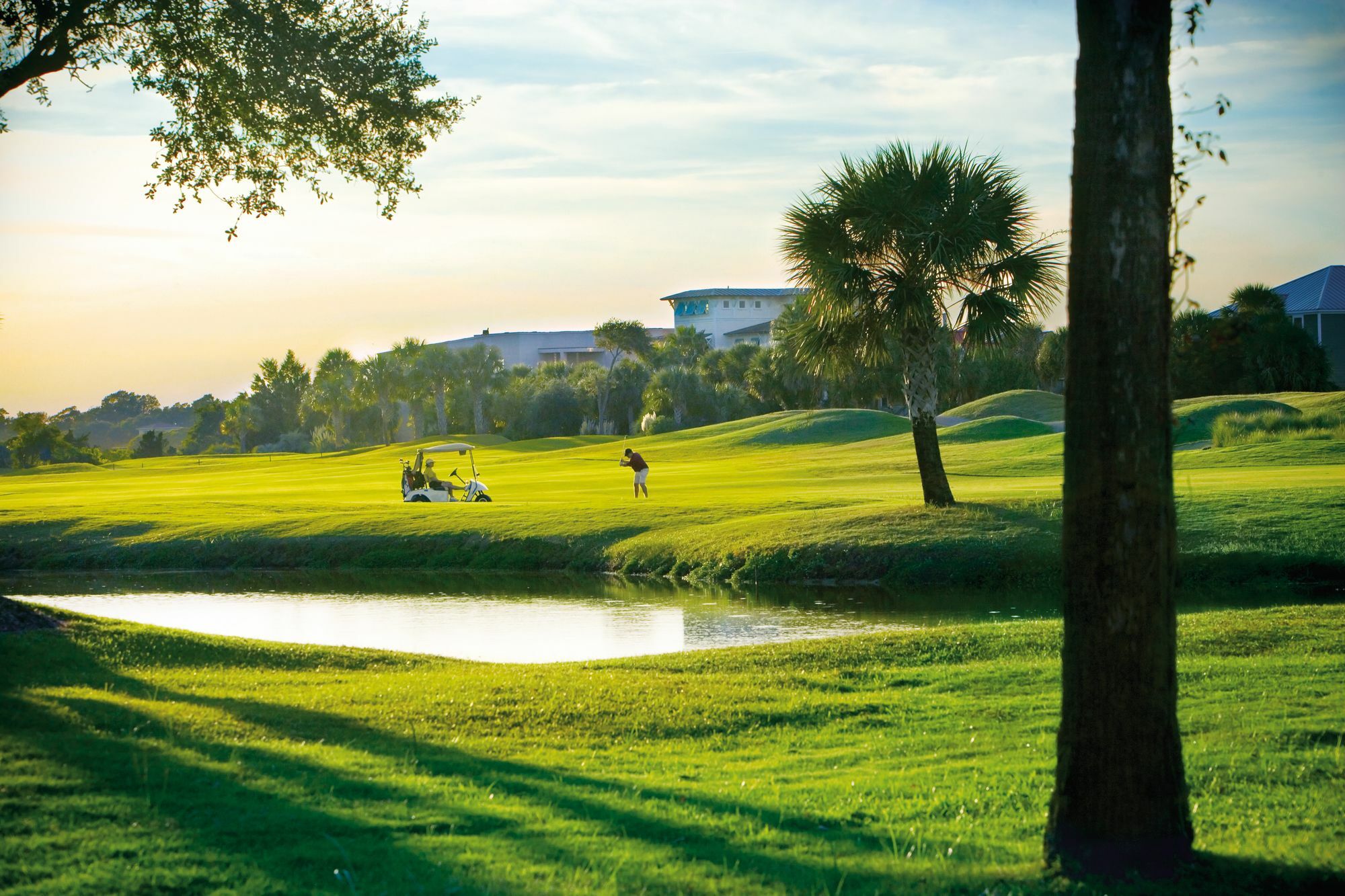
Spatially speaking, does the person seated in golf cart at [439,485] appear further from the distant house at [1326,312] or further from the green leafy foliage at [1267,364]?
the distant house at [1326,312]

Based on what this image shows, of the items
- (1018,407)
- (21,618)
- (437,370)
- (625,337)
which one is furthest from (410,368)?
(21,618)

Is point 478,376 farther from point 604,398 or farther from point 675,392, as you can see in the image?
point 675,392

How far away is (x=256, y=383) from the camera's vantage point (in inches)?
5148

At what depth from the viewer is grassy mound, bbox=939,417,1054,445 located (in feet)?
181

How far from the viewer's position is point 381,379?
359 feet

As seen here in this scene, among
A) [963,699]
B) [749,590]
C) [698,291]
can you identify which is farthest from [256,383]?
[963,699]

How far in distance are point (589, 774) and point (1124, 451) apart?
4.12 m

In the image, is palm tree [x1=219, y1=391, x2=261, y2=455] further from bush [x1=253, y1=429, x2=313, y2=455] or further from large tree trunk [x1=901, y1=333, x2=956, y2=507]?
large tree trunk [x1=901, y1=333, x2=956, y2=507]

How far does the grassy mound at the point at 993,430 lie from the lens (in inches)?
2175

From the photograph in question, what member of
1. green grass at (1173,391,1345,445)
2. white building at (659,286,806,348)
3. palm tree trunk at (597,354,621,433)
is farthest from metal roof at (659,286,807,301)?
green grass at (1173,391,1345,445)

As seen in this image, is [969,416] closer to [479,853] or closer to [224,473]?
[224,473]

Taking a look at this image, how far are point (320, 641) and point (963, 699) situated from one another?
477 inches

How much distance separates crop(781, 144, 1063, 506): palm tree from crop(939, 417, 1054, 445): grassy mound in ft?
96.9

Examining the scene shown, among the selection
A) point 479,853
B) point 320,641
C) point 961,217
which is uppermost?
point 961,217
